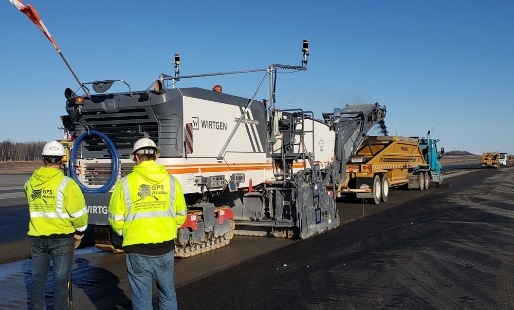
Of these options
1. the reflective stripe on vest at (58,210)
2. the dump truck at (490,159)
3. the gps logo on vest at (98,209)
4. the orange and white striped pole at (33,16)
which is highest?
the orange and white striped pole at (33,16)

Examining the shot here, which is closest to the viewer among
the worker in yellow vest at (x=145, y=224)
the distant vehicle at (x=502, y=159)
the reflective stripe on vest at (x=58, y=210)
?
the worker in yellow vest at (x=145, y=224)

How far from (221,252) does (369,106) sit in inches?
431

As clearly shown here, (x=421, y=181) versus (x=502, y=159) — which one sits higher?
(x=502, y=159)

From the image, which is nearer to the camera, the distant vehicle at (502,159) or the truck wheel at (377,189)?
the truck wheel at (377,189)

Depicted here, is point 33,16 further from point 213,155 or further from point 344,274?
point 344,274

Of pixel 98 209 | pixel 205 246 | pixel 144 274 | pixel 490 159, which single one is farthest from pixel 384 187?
pixel 490 159

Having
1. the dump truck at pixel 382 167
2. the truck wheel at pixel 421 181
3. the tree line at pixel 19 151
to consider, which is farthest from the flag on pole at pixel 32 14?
the tree line at pixel 19 151

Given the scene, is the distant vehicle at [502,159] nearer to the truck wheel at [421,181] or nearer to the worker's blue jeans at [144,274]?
the truck wheel at [421,181]

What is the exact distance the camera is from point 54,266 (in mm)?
4875

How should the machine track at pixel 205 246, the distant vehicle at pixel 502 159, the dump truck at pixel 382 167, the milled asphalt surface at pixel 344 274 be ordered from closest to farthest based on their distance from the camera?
1. the milled asphalt surface at pixel 344 274
2. the machine track at pixel 205 246
3. the dump truck at pixel 382 167
4. the distant vehicle at pixel 502 159

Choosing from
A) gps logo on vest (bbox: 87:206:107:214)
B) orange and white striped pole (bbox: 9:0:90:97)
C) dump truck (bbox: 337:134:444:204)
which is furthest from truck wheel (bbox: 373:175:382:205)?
orange and white striped pole (bbox: 9:0:90:97)

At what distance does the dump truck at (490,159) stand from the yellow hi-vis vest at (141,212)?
58.8 meters

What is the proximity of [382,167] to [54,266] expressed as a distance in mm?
15508

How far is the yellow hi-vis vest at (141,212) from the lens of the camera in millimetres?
4230
